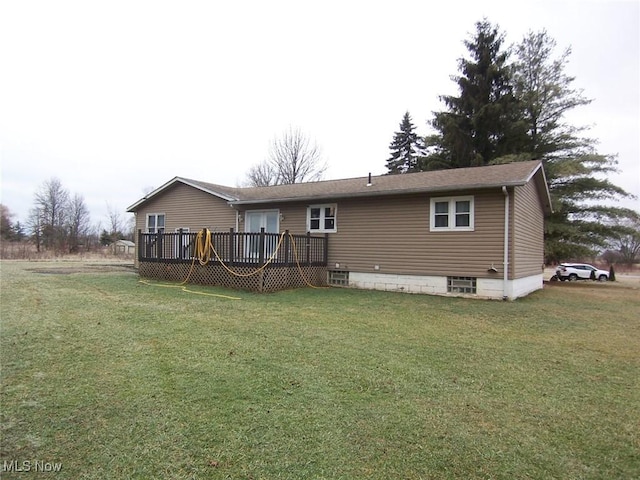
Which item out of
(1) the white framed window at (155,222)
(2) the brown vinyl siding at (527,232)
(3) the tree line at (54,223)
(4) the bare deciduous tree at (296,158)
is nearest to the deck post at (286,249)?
(2) the brown vinyl siding at (527,232)

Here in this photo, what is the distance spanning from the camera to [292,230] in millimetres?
13266

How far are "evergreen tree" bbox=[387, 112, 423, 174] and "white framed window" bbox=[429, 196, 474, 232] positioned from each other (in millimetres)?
25469

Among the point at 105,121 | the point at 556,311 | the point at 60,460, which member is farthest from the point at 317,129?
the point at 60,460

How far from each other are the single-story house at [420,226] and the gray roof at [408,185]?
0.11 ft

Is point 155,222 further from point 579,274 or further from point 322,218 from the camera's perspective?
point 579,274

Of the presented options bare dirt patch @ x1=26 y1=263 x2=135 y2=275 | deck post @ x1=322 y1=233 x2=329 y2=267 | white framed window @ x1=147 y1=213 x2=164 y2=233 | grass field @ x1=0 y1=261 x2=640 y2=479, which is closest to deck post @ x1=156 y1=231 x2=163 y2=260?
white framed window @ x1=147 y1=213 x2=164 y2=233

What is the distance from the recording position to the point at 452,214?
412 inches

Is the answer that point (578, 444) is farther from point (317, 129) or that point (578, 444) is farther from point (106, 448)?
point (317, 129)

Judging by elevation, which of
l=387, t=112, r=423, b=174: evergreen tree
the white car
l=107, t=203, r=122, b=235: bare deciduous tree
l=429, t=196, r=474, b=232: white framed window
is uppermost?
l=387, t=112, r=423, b=174: evergreen tree

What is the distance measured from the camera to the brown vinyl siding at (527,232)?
1009cm

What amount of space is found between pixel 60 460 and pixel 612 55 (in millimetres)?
15601

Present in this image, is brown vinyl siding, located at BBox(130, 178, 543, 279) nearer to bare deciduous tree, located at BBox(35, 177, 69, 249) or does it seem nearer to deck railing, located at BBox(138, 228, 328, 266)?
deck railing, located at BBox(138, 228, 328, 266)

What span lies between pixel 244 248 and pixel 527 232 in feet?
28.5

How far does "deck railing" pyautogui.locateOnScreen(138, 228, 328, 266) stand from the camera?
10414 mm
